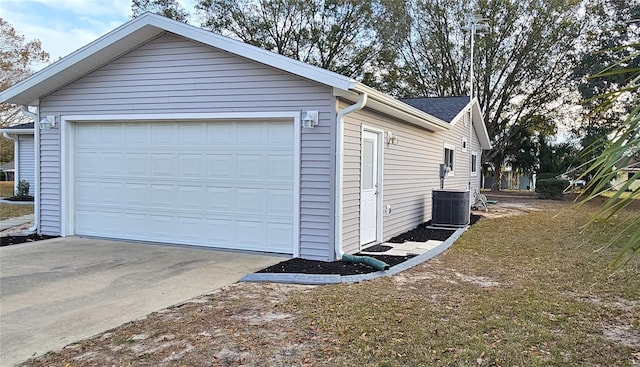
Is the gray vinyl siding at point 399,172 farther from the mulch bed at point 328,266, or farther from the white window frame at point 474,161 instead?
the white window frame at point 474,161

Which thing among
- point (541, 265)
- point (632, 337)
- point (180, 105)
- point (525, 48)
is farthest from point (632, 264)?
point (525, 48)

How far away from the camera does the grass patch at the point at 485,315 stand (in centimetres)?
331

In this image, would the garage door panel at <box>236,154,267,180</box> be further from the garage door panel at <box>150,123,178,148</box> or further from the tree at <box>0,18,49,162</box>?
the tree at <box>0,18,49,162</box>

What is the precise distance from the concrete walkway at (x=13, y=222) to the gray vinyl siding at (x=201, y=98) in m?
2.12

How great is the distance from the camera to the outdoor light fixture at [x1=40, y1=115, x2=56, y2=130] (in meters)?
7.91

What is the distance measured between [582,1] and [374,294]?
22051mm

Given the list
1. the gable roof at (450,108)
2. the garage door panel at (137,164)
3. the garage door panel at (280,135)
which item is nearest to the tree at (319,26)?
the gable roof at (450,108)

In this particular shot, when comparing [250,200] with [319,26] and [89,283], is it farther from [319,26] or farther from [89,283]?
[319,26]

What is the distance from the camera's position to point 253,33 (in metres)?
23.4

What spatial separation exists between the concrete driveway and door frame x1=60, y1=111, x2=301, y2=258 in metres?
0.47

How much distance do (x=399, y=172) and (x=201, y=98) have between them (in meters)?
4.01

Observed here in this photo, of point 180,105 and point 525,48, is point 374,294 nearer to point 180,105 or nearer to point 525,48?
point 180,105

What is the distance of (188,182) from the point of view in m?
7.32

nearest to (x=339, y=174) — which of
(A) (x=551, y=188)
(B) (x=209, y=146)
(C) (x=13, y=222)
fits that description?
(B) (x=209, y=146)
